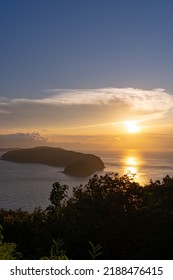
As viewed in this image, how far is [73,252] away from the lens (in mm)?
26984

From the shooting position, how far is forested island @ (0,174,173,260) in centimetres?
2697

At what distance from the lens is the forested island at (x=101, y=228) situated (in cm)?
2697

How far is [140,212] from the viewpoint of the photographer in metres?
30.6

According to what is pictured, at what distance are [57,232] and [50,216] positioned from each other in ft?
7.62

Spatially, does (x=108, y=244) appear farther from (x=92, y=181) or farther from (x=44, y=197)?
(x=44, y=197)

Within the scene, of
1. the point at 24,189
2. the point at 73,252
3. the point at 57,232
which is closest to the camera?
the point at 73,252

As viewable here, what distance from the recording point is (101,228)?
29469mm


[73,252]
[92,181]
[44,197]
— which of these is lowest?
[44,197]

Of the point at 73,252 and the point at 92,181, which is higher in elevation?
the point at 92,181

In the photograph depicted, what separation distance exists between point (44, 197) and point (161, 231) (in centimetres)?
9815
